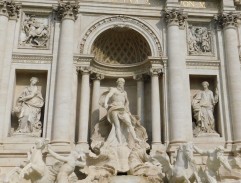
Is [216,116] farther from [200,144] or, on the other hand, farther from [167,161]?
[167,161]

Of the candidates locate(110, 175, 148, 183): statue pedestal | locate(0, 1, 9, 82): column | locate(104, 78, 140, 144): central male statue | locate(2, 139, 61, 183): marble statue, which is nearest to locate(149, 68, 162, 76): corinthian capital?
locate(104, 78, 140, 144): central male statue

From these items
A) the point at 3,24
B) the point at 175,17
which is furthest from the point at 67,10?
the point at 175,17

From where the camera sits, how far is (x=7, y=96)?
Answer: 51.4ft

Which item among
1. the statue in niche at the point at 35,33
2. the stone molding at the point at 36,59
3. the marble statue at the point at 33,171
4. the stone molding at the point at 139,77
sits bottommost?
the marble statue at the point at 33,171

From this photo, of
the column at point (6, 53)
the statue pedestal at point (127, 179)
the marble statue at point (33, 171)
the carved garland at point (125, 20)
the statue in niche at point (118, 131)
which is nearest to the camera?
the marble statue at point (33, 171)

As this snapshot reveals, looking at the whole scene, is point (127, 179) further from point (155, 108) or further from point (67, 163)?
point (155, 108)

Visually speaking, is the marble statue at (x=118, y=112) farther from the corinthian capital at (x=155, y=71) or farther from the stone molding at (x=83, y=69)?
the corinthian capital at (x=155, y=71)

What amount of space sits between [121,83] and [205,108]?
416 centimetres

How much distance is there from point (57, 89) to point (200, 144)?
6819mm

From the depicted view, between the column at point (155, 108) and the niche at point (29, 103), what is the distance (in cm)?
499

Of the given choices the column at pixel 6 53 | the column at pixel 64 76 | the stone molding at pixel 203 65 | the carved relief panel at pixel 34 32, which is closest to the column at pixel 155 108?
the stone molding at pixel 203 65

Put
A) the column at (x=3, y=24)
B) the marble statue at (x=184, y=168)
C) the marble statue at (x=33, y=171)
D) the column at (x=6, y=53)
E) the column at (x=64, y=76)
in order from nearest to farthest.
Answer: the marble statue at (x=33, y=171)
the marble statue at (x=184, y=168)
the column at (x=64, y=76)
the column at (x=6, y=53)
the column at (x=3, y=24)

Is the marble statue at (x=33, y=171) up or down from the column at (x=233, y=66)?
down

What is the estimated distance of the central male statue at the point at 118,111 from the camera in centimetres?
1521
